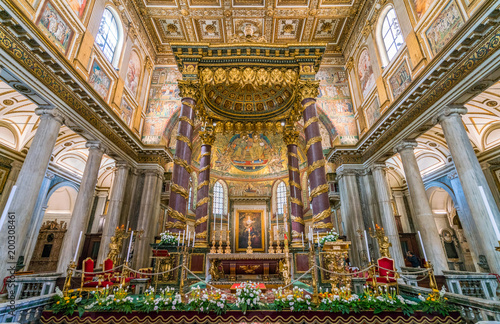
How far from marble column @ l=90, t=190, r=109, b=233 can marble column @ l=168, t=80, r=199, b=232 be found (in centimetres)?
1284

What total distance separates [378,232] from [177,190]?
628cm

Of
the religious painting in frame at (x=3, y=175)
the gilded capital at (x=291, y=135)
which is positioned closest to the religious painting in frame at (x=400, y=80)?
the gilded capital at (x=291, y=135)

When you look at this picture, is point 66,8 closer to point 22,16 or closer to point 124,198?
point 22,16

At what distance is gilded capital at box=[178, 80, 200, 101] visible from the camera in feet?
29.4

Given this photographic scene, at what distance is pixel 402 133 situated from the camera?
31.8 ft

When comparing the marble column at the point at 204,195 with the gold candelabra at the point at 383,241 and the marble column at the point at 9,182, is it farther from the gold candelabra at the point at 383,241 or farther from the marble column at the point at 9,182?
the marble column at the point at 9,182

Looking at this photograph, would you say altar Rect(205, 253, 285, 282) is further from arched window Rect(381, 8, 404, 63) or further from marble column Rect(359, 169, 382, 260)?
arched window Rect(381, 8, 404, 63)

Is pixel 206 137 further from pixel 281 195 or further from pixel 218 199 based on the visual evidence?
pixel 281 195

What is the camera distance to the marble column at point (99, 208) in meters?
16.7

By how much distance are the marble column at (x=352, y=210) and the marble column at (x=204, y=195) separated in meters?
7.44

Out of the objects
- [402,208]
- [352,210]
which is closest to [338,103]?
[352,210]

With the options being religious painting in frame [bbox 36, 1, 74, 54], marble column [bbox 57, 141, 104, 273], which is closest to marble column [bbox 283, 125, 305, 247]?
marble column [bbox 57, 141, 104, 273]

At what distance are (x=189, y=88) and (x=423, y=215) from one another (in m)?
10.0

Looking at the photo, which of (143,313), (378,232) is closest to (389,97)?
(378,232)
